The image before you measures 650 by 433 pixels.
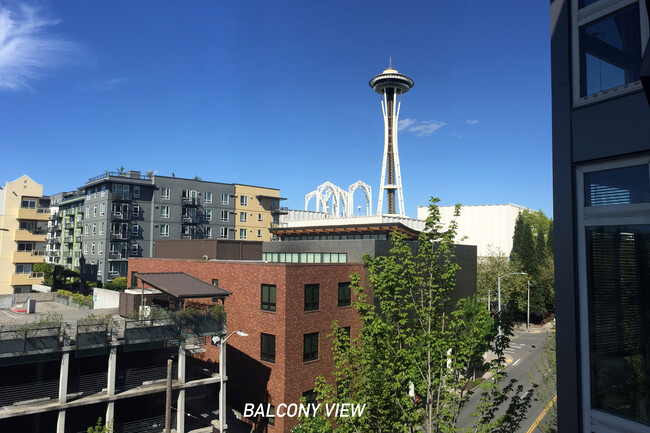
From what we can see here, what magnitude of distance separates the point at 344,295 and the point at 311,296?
124 inches

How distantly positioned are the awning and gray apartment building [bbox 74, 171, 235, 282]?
121 ft

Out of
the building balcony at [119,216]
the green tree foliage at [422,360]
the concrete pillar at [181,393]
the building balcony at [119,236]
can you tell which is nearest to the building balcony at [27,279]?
the building balcony at [119,236]

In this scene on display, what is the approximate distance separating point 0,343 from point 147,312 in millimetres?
7714

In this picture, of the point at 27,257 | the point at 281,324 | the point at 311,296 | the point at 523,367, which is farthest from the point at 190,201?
the point at 523,367

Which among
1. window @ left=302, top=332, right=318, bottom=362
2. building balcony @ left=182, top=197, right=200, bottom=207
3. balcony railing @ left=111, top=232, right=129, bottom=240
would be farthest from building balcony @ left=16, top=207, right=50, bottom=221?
window @ left=302, top=332, right=318, bottom=362

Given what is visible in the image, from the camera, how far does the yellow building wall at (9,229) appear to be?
57.2 m

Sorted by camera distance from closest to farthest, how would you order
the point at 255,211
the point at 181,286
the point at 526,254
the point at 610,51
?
the point at 610,51, the point at 181,286, the point at 526,254, the point at 255,211

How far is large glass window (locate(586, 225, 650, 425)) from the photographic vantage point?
20.2 feet

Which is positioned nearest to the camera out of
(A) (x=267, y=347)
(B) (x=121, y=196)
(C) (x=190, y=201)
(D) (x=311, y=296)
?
(A) (x=267, y=347)

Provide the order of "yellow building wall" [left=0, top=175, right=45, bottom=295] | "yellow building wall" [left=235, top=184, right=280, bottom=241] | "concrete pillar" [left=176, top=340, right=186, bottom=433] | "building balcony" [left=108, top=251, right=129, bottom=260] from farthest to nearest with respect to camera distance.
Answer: "yellow building wall" [left=235, top=184, right=280, bottom=241] → "building balcony" [left=108, top=251, right=129, bottom=260] → "yellow building wall" [left=0, top=175, right=45, bottom=295] → "concrete pillar" [left=176, top=340, right=186, bottom=433]

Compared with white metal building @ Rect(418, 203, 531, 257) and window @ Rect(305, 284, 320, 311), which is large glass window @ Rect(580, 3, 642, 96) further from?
white metal building @ Rect(418, 203, 531, 257)

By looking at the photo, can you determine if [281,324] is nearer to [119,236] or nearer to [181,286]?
[181,286]

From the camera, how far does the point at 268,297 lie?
91.8 ft

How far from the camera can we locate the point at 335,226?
45.0 meters
